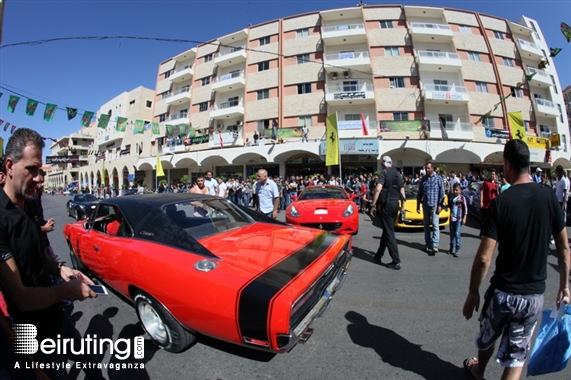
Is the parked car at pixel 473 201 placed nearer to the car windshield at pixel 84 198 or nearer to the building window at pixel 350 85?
the car windshield at pixel 84 198

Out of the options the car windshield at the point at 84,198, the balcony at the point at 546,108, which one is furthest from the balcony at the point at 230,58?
the balcony at the point at 546,108

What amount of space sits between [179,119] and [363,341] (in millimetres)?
32688

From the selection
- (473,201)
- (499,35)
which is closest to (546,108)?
(499,35)

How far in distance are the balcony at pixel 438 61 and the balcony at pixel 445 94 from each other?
1773mm

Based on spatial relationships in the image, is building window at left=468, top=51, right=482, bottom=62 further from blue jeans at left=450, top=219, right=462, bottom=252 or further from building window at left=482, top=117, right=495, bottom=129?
blue jeans at left=450, top=219, right=462, bottom=252

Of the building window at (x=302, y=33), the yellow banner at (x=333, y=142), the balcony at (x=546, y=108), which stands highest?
the building window at (x=302, y=33)

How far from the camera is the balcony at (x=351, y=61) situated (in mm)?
22583

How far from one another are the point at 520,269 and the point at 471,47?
31.6 meters

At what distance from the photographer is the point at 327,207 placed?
5.68 m

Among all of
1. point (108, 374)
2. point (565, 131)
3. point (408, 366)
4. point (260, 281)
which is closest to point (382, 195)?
point (408, 366)

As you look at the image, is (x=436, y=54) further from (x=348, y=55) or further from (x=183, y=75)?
(x=183, y=75)

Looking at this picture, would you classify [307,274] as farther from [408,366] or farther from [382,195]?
[382,195]

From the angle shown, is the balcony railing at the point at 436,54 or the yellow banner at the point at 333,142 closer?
the yellow banner at the point at 333,142

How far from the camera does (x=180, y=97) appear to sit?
30.6 m
